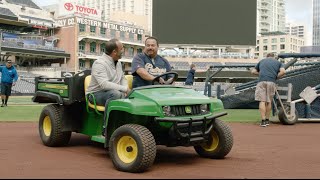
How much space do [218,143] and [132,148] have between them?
1270mm

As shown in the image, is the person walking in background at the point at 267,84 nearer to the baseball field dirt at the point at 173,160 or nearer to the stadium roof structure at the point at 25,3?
the baseball field dirt at the point at 173,160

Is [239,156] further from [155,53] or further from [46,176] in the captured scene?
[46,176]

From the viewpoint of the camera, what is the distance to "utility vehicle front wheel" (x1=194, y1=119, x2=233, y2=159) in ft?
18.2

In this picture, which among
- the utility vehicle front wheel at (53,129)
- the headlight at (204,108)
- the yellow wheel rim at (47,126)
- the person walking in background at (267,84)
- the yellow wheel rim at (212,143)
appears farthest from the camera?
the person walking in background at (267,84)

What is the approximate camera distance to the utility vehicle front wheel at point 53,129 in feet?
21.0

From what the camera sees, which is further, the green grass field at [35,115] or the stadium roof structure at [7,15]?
the stadium roof structure at [7,15]

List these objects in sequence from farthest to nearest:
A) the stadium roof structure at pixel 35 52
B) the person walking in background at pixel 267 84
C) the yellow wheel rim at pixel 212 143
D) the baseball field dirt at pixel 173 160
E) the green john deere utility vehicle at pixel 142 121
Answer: the stadium roof structure at pixel 35 52, the person walking in background at pixel 267 84, the yellow wheel rim at pixel 212 143, the green john deere utility vehicle at pixel 142 121, the baseball field dirt at pixel 173 160

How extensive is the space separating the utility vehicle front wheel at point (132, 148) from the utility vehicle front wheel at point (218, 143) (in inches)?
44.1

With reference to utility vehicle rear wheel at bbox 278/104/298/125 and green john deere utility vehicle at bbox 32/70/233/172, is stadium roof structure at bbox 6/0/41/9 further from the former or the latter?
green john deere utility vehicle at bbox 32/70/233/172

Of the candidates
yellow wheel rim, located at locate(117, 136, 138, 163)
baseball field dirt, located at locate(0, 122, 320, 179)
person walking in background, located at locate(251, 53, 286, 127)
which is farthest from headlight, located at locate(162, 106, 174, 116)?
person walking in background, located at locate(251, 53, 286, 127)

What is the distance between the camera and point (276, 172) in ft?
15.5

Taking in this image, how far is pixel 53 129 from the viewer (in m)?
6.40

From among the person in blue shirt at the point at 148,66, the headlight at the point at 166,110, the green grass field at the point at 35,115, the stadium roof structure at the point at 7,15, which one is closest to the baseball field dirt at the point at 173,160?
the headlight at the point at 166,110

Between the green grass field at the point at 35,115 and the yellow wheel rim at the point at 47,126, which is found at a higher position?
the yellow wheel rim at the point at 47,126
